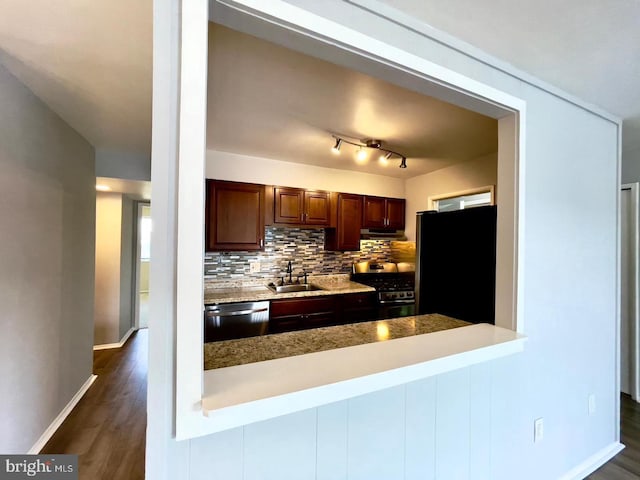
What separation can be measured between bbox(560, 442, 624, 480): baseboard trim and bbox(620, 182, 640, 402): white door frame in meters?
1.19

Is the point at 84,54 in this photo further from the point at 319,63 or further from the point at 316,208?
the point at 316,208

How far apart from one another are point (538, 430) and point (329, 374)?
1.49 metres

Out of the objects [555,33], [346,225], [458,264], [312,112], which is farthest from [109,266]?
[555,33]

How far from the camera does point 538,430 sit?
1.49m

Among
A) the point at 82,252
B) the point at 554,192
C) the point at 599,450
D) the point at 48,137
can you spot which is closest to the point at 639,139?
the point at 554,192

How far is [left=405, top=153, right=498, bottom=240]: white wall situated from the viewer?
298cm

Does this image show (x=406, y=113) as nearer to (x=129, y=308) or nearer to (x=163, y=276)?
(x=163, y=276)

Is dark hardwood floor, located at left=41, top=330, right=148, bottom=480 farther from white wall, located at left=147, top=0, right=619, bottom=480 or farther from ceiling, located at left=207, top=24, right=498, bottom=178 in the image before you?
ceiling, located at left=207, top=24, right=498, bottom=178

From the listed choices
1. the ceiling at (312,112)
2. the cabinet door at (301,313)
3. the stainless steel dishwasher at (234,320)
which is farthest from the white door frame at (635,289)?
the stainless steel dishwasher at (234,320)

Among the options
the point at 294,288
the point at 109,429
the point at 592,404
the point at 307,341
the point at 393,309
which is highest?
the point at 307,341

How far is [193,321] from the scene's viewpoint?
72 centimetres

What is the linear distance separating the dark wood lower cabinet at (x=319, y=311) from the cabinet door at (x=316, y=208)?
3.18ft

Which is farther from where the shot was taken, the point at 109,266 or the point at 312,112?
the point at 109,266

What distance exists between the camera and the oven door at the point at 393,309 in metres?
3.31
